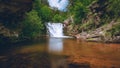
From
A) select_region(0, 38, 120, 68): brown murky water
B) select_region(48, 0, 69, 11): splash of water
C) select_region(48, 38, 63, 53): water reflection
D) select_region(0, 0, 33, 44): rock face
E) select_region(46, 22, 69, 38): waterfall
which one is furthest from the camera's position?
select_region(48, 0, 69, 11): splash of water

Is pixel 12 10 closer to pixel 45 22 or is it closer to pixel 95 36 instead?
pixel 95 36

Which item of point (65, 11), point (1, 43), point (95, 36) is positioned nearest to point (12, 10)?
point (1, 43)

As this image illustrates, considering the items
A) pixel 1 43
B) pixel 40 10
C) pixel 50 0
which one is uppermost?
pixel 50 0

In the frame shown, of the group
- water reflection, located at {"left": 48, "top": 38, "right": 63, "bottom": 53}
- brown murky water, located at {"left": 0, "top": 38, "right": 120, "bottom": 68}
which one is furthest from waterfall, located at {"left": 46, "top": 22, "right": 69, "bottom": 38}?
brown murky water, located at {"left": 0, "top": 38, "right": 120, "bottom": 68}

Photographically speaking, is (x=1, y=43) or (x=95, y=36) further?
(x=95, y=36)

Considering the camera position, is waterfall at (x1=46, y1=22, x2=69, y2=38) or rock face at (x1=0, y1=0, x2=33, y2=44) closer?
rock face at (x1=0, y1=0, x2=33, y2=44)

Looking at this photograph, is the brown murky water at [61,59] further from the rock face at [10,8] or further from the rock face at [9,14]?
the rock face at [9,14]

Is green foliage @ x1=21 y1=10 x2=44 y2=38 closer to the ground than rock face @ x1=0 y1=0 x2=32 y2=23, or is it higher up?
closer to the ground

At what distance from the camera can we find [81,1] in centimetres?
6066

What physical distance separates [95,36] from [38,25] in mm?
14945

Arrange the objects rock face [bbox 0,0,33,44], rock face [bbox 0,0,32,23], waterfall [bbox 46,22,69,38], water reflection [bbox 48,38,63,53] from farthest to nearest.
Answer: waterfall [bbox 46,22,69,38]
rock face [bbox 0,0,33,44]
rock face [bbox 0,0,32,23]
water reflection [bbox 48,38,63,53]

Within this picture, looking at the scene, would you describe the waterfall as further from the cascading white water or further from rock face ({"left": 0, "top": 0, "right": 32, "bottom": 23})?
rock face ({"left": 0, "top": 0, "right": 32, "bottom": 23})

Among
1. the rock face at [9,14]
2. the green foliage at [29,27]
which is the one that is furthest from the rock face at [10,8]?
the green foliage at [29,27]

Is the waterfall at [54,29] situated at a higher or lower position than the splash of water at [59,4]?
lower
